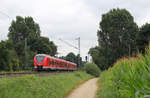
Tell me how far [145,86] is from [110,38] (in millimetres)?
37514

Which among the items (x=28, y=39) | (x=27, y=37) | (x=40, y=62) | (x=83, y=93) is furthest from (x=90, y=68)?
(x=83, y=93)

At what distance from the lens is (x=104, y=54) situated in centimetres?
4128

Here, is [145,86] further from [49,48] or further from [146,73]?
[49,48]

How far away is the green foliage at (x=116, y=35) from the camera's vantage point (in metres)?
38.9

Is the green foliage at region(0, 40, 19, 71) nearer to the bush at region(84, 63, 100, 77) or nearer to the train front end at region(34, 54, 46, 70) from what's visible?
the train front end at region(34, 54, 46, 70)

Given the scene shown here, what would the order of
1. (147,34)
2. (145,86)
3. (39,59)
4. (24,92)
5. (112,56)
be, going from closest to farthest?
(145,86)
(24,92)
(39,59)
(147,34)
(112,56)

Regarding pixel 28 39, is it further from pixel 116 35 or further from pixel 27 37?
pixel 116 35

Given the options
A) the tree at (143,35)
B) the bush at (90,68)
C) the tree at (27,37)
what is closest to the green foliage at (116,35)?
the bush at (90,68)

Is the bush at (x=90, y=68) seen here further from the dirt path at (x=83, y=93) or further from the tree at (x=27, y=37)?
the dirt path at (x=83, y=93)

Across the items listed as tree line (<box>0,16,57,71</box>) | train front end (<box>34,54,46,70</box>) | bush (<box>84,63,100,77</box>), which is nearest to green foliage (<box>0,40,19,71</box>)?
train front end (<box>34,54,46,70</box>)

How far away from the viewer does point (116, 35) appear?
39594 mm

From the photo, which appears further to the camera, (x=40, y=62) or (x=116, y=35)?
(x=116, y=35)

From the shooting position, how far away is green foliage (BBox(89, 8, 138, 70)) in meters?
38.9

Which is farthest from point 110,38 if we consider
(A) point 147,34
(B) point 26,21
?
(B) point 26,21
